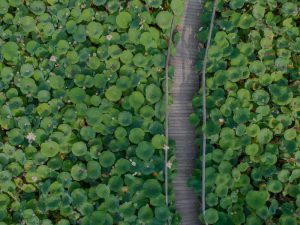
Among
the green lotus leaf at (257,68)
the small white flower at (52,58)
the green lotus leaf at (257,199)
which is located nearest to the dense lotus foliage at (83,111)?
the small white flower at (52,58)

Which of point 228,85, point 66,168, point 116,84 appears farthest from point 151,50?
point 66,168

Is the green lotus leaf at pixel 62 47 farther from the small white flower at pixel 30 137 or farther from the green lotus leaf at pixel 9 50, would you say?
the small white flower at pixel 30 137

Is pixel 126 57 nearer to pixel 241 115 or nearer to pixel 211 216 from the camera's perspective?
pixel 241 115

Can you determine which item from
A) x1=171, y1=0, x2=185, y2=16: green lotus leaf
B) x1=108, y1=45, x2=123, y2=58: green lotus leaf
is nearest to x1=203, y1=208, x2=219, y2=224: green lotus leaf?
x1=108, y1=45, x2=123, y2=58: green lotus leaf

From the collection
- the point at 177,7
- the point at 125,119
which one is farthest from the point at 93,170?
the point at 177,7

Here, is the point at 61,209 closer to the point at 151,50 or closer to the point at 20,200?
the point at 20,200

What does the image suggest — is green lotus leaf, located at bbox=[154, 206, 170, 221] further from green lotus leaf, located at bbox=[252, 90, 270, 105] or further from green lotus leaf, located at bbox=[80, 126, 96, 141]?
green lotus leaf, located at bbox=[252, 90, 270, 105]
